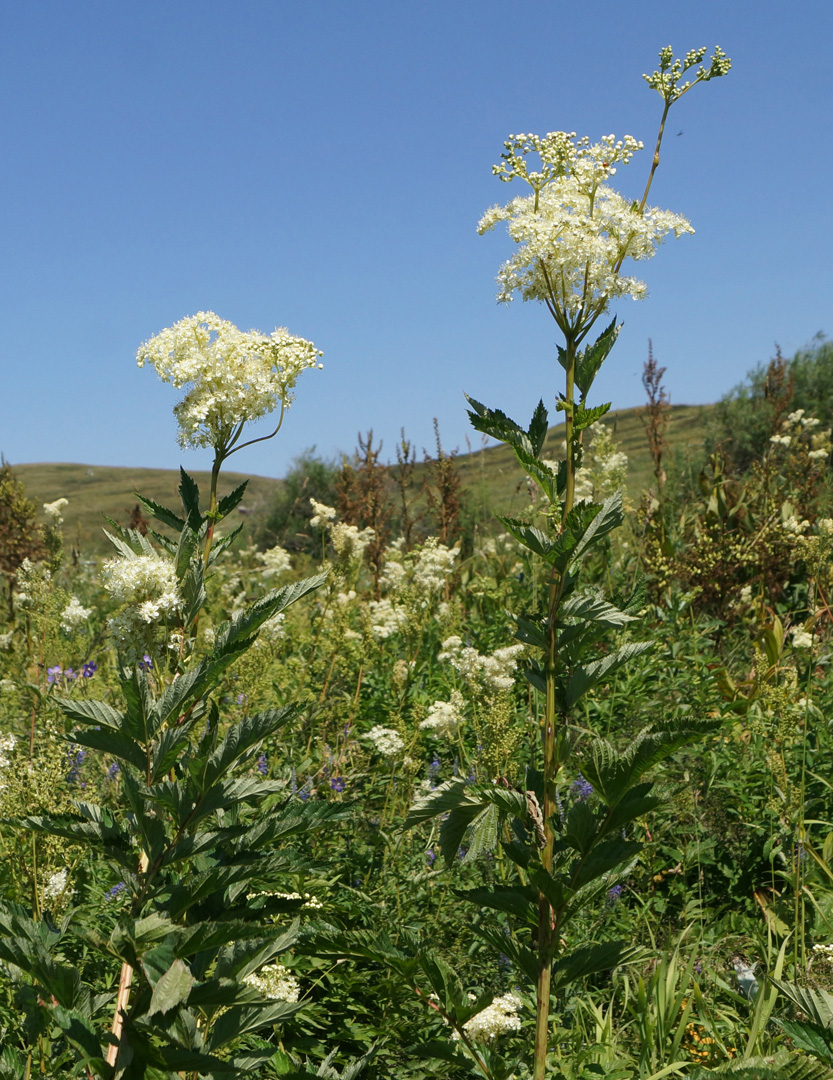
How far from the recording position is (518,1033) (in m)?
2.80

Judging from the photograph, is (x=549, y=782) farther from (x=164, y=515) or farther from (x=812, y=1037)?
(x=164, y=515)

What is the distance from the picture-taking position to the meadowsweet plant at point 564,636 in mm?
1686

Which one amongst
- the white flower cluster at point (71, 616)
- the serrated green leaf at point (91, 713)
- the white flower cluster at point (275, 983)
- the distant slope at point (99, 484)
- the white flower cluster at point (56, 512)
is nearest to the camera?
the serrated green leaf at point (91, 713)

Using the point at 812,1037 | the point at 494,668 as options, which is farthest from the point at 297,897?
the point at 494,668

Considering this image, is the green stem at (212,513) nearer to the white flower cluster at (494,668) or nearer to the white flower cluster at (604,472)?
the white flower cluster at (494,668)

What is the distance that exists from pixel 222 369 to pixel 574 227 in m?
0.90

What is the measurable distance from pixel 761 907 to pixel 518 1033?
1.36 metres

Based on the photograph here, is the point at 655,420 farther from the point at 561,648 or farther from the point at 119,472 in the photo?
the point at 119,472

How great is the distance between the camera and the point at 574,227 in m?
1.95

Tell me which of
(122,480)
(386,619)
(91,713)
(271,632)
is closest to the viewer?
(91,713)

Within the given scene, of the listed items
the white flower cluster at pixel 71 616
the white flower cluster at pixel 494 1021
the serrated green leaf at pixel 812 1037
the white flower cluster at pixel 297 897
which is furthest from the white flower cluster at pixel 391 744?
the white flower cluster at pixel 71 616

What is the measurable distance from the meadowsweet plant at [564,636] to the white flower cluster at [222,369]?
54 cm

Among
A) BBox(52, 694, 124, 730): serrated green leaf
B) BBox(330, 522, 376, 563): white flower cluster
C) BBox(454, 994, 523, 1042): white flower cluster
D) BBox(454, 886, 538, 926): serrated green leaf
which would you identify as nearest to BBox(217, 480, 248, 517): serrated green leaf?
BBox(52, 694, 124, 730): serrated green leaf

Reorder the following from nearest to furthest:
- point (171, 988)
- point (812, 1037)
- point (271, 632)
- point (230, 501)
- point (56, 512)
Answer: point (171, 988), point (812, 1037), point (230, 501), point (271, 632), point (56, 512)
